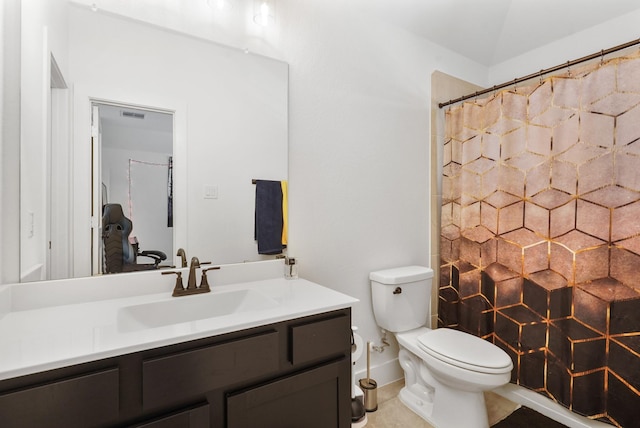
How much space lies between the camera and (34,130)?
44.9 inches

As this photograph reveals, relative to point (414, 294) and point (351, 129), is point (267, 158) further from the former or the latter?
point (414, 294)

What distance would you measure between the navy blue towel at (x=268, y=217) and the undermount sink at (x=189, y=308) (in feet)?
0.95

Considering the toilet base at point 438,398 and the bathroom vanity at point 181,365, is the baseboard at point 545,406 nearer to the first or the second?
the toilet base at point 438,398

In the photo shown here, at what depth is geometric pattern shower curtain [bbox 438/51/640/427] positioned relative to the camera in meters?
1.43

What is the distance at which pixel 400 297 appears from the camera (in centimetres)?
186

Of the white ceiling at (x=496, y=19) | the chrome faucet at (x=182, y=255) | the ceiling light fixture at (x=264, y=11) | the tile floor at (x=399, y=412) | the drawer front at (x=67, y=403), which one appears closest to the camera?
the drawer front at (x=67, y=403)

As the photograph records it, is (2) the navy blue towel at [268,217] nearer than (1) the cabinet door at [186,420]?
No

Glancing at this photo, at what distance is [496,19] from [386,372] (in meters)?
2.52

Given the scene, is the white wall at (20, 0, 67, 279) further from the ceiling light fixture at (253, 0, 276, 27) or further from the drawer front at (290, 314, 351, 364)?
the drawer front at (290, 314, 351, 364)

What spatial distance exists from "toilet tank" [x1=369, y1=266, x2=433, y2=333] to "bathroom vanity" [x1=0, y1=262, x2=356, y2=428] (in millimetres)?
660

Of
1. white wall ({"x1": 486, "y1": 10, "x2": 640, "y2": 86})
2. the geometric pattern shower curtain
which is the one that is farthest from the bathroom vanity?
white wall ({"x1": 486, "y1": 10, "x2": 640, "y2": 86})

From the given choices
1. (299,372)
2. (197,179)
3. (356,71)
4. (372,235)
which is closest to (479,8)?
(356,71)

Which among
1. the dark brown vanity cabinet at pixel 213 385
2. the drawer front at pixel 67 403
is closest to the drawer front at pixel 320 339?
the dark brown vanity cabinet at pixel 213 385

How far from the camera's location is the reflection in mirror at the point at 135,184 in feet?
4.10
